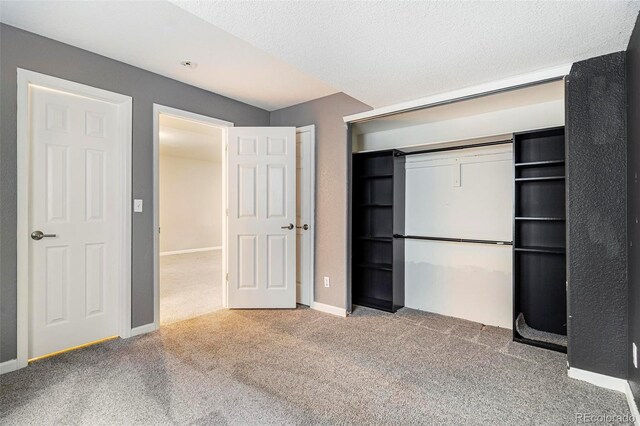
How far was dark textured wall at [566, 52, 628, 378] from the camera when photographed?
6.45ft

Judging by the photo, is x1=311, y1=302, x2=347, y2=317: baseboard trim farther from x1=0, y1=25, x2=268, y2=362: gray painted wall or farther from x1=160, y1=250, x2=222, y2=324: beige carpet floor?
x1=0, y1=25, x2=268, y2=362: gray painted wall

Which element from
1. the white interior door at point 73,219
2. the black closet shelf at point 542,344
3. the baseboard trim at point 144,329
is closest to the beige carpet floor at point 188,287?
the baseboard trim at point 144,329

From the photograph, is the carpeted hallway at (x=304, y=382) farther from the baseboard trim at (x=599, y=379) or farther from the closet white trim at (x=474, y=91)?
the closet white trim at (x=474, y=91)

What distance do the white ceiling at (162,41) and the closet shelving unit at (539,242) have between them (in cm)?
201

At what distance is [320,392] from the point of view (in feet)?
6.43

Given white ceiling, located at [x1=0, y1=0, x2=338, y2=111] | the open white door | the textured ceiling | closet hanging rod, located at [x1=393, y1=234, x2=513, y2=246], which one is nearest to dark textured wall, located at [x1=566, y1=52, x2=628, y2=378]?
the textured ceiling

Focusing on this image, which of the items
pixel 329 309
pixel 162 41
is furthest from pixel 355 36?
pixel 329 309

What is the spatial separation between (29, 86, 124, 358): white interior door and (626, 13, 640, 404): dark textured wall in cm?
358

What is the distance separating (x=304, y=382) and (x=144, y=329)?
1.71m

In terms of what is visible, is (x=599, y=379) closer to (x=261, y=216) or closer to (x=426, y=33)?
(x=426, y=33)

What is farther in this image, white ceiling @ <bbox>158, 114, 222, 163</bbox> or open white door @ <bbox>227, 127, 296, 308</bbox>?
white ceiling @ <bbox>158, 114, 222, 163</bbox>

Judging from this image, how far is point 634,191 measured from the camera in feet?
5.72

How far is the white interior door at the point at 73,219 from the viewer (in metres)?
2.39

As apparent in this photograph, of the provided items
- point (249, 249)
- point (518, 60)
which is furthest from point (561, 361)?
point (249, 249)
